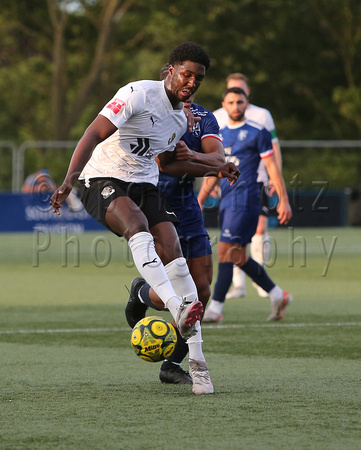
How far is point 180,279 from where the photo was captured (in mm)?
5949

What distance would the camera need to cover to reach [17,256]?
19.7m

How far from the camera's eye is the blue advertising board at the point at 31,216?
25844 mm

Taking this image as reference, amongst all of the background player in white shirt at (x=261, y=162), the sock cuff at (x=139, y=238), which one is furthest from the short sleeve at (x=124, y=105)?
the background player in white shirt at (x=261, y=162)

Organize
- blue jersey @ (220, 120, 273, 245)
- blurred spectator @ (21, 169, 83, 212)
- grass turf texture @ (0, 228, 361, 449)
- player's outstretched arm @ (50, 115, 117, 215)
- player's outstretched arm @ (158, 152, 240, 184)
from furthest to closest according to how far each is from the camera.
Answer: blurred spectator @ (21, 169, 83, 212) < blue jersey @ (220, 120, 273, 245) < player's outstretched arm @ (158, 152, 240, 184) < player's outstretched arm @ (50, 115, 117, 215) < grass turf texture @ (0, 228, 361, 449)

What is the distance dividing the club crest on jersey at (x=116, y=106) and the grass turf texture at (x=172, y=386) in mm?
1686

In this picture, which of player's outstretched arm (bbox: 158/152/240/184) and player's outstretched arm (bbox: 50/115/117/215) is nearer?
player's outstretched arm (bbox: 50/115/117/215)

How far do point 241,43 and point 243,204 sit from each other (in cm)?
3027

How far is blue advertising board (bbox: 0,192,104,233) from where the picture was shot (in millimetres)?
25844

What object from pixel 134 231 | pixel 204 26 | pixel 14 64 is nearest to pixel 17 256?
pixel 134 231

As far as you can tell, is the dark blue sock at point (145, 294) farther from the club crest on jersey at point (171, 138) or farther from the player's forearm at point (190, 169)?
the club crest on jersey at point (171, 138)

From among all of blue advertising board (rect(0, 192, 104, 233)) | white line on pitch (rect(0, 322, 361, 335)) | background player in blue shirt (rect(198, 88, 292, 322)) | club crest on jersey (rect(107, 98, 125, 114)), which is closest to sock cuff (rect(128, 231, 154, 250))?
club crest on jersey (rect(107, 98, 125, 114))

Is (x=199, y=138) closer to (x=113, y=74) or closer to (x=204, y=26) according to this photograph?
(x=204, y=26)

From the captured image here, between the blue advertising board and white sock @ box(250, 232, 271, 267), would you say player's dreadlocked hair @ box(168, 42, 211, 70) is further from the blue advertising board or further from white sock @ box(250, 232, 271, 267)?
the blue advertising board

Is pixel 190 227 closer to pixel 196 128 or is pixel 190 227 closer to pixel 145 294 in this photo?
pixel 145 294
